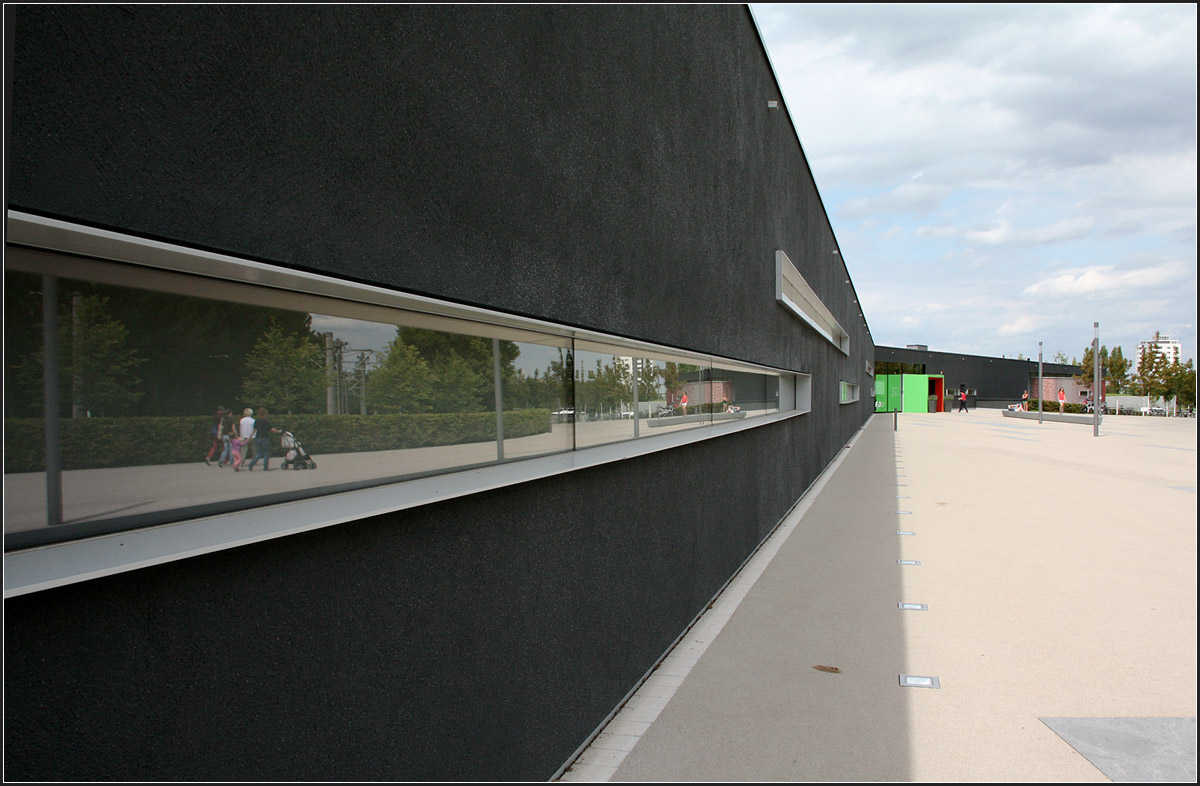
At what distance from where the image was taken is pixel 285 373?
1.77 m

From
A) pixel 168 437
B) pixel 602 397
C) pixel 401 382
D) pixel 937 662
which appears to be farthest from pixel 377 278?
pixel 937 662

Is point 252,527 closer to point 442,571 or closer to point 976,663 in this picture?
point 442,571

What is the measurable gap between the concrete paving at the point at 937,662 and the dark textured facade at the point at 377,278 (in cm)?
59

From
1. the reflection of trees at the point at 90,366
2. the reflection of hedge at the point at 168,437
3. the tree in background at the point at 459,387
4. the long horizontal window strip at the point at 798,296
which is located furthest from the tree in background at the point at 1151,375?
the reflection of trees at the point at 90,366

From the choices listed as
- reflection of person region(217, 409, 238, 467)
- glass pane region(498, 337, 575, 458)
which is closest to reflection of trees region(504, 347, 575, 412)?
glass pane region(498, 337, 575, 458)

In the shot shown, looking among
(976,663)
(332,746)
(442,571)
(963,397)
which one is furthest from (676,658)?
(963,397)

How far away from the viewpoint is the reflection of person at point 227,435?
1632 mm

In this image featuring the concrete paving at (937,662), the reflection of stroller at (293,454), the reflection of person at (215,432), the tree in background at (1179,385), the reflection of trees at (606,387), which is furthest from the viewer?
the tree in background at (1179,385)

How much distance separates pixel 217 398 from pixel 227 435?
0.09 metres

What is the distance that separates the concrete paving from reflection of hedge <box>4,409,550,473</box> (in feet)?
6.50

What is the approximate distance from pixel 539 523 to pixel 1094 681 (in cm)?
376

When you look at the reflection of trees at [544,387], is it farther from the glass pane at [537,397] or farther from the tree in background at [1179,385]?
the tree in background at [1179,385]

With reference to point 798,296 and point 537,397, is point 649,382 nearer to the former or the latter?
point 537,397

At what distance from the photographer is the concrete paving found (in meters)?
3.52
